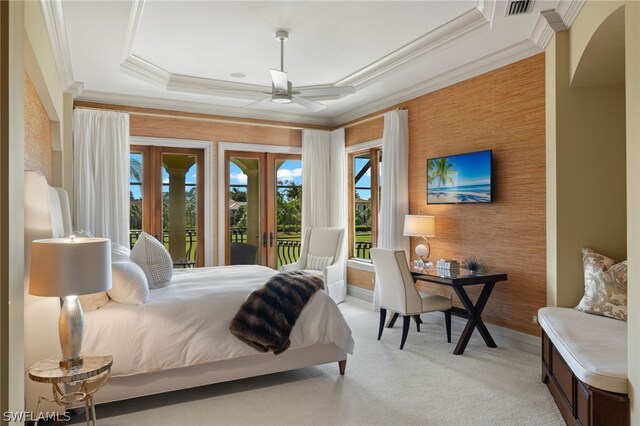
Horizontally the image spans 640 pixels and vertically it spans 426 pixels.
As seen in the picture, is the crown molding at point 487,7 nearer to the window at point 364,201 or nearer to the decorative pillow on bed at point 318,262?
the window at point 364,201

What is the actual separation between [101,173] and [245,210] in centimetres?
205

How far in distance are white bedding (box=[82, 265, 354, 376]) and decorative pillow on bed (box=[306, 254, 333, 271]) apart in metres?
2.63

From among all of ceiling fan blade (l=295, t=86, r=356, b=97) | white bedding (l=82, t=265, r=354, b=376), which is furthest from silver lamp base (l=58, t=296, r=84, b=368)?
ceiling fan blade (l=295, t=86, r=356, b=97)

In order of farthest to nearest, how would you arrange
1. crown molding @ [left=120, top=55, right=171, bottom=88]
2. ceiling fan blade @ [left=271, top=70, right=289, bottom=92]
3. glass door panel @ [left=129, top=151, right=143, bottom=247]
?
glass door panel @ [left=129, top=151, right=143, bottom=247] < crown molding @ [left=120, top=55, right=171, bottom=88] < ceiling fan blade @ [left=271, top=70, right=289, bottom=92]

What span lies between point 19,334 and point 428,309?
339 cm

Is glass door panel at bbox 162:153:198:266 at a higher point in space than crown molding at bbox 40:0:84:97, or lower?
lower

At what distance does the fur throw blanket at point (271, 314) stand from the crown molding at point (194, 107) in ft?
11.9

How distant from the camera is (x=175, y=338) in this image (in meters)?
3.01

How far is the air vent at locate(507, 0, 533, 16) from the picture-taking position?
3.14 metres

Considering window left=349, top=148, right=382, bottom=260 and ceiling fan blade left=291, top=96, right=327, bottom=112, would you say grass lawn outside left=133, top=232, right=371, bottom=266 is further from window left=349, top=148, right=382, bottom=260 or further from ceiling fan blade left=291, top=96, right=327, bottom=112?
ceiling fan blade left=291, top=96, right=327, bottom=112

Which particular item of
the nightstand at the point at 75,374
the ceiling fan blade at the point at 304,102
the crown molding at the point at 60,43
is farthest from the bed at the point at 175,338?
the ceiling fan blade at the point at 304,102

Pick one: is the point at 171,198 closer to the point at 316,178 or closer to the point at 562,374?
the point at 316,178

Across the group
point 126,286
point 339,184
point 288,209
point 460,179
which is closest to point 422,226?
point 460,179

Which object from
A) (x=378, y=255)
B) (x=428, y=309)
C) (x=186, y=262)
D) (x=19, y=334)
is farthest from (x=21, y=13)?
(x=186, y=262)
